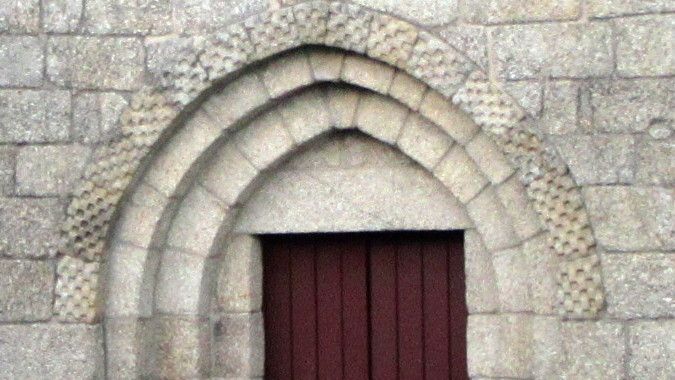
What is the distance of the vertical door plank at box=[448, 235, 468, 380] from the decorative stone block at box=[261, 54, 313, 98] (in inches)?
43.6

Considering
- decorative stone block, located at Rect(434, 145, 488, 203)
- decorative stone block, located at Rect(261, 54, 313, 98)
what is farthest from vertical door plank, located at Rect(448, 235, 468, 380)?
decorative stone block, located at Rect(261, 54, 313, 98)

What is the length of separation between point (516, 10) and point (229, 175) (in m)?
1.67

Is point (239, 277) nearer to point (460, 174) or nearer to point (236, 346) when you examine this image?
point (236, 346)

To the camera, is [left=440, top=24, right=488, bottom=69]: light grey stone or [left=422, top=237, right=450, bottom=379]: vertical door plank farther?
[left=422, top=237, right=450, bottom=379]: vertical door plank

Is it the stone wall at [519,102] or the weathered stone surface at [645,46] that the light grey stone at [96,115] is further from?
the weathered stone surface at [645,46]

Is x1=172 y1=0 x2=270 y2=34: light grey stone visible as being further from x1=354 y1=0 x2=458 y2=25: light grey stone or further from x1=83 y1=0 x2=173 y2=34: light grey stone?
x1=354 y1=0 x2=458 y2=25: light grey stone

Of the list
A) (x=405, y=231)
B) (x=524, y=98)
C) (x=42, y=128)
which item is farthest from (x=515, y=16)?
(x=42, y=128)

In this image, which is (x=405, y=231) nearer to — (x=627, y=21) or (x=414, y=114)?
(x=414, y=114)

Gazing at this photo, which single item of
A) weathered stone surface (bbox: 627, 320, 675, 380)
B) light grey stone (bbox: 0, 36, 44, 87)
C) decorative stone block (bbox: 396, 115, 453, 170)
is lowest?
weathered stone surface (bbox: 627, 320, 675, 380)

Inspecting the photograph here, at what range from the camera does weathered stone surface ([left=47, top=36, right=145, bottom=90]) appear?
24.2 ft

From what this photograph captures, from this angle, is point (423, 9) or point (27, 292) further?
point (27, 292)

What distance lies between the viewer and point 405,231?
25.0 ft

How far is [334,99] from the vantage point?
743 cm

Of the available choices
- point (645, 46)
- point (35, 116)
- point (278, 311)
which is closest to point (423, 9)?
point (645, 46)
